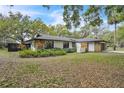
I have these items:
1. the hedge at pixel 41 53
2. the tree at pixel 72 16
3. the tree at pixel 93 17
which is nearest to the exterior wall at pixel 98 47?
the tree at pixel 93 17

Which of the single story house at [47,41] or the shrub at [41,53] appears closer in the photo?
the shrub at [41,53]

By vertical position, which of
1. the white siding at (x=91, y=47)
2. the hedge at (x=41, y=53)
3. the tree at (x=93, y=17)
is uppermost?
the tree at (x=93, y=17)

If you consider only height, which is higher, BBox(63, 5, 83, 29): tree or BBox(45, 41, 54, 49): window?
BBox(63, 5, 83, 29): tree

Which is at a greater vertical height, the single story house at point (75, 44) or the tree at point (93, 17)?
the tree at point (93, 17)

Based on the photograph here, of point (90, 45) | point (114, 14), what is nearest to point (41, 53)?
point (90, 45)

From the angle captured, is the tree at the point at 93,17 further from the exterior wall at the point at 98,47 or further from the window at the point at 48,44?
the window at the point at 48,44

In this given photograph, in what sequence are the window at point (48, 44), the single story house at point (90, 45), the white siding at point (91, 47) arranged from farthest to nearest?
1. the window at point (48, 44)
2. the white siding at point (91, 47)
3. the single story house at point (90, 45)

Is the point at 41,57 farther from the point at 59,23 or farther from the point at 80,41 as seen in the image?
the point at 59,23

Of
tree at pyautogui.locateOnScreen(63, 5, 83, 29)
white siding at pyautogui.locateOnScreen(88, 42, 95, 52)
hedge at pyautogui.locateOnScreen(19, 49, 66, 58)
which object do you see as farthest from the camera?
hedge at pyautogui.locateOnScreen(19, 49, 66, 58)

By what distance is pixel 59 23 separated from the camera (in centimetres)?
507

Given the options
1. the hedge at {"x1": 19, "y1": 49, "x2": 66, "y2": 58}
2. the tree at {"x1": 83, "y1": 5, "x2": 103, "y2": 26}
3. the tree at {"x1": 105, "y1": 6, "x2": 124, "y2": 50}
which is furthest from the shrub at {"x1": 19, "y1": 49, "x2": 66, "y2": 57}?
the tree at {"x1": 105, "y1": 6, "x2": 124, "y2": 50}

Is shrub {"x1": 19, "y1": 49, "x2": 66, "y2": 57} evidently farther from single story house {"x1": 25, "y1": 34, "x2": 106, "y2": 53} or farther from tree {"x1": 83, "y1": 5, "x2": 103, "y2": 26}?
tree {"x1": 83, "y1": 5, "x2": 103, "y2": 26}
